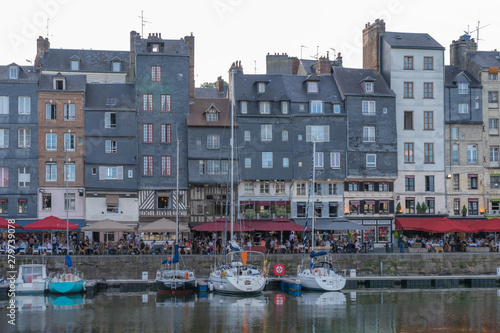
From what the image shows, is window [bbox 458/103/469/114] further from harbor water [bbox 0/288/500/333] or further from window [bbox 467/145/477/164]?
harbor water [bbox 0/288/500/333]

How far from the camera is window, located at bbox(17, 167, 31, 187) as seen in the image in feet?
192

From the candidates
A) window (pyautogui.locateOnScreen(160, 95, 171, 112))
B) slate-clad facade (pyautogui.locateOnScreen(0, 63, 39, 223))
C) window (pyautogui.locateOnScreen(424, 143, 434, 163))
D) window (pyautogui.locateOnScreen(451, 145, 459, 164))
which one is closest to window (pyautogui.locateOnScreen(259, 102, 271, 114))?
window (pyautogui.locateOnScreen(160, 95, 171, 112))

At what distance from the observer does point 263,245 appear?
54.9 m

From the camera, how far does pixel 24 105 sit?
5891 cm

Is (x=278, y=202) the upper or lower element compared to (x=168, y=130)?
lower

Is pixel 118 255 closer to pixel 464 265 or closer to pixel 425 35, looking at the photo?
pixel 464 265

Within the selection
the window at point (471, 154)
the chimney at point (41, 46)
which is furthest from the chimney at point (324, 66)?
the chimney at point (41, 46)

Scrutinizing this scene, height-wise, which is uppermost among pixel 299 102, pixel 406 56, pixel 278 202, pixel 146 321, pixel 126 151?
pixel 406 56

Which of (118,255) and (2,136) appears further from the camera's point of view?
(2,136)

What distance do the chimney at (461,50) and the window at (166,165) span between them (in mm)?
27073

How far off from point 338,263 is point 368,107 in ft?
49.9

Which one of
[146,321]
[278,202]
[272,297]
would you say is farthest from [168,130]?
[146,321]

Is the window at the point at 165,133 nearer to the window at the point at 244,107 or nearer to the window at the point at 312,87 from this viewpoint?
the window at the point at 244,107

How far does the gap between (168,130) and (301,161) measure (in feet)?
35.1
